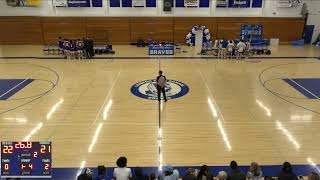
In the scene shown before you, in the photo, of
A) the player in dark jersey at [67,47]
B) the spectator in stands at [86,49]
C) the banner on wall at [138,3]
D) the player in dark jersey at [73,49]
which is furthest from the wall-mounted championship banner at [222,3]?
the player in dark jersey at [67,47]

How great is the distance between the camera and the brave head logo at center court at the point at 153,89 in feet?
53.6

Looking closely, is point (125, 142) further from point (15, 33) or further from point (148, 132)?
point (15, 33)

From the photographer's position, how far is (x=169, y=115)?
45.2ft

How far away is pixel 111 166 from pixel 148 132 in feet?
8.59

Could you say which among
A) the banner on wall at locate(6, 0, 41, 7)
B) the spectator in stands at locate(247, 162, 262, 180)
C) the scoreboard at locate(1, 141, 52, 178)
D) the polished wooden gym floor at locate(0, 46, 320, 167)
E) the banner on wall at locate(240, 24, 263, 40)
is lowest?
the polished wooden gym floor at locate(0, 46, 320, 167)

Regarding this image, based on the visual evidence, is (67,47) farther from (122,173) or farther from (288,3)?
(288,3)

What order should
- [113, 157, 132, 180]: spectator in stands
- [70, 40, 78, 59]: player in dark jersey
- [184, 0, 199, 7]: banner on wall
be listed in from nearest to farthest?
[113, 157, 132, 180]: spectator in stands → [70, 40, 78, 59]: player in dark jersey → [184, 0, 199, 7]: banner on wall

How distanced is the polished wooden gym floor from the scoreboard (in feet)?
7.65

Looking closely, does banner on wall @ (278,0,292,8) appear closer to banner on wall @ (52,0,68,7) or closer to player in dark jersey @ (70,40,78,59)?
player in dark jersey @ (70,40,78,59)

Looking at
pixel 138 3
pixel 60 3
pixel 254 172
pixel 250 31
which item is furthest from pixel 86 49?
pixel 254 172

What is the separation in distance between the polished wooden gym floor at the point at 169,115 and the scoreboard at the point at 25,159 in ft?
7.65

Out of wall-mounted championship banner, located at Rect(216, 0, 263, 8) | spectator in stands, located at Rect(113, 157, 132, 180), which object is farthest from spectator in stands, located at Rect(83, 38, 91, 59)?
spectator in stands, located at Rect(113, 157, 132, 180)

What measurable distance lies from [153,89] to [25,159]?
1025cm

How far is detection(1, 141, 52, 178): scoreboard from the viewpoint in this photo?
7.56m
